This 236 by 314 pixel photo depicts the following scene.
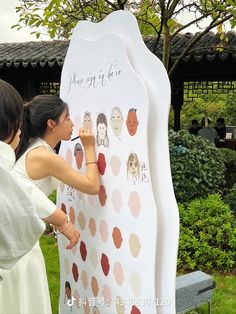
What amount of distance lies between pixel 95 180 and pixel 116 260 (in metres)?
0.35

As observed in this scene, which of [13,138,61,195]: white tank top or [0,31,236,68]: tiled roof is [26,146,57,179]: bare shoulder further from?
[0,31,236,68]: tiled roof

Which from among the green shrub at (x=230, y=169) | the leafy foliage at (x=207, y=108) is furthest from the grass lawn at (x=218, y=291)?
the leafy foliage at (x=207, y=108)

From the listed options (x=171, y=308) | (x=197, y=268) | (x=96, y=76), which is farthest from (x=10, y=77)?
(x=171, y=308)

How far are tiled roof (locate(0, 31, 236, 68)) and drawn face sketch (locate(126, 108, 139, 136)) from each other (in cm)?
435

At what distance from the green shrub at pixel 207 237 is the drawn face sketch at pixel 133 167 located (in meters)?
2.31

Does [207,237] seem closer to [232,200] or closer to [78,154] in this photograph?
[232,200]

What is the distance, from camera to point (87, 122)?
2.11 metres

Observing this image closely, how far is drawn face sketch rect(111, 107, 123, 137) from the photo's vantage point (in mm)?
1821

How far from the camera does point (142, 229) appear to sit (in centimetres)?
170

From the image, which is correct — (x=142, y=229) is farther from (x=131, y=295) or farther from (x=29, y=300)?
(x=29, y=300)

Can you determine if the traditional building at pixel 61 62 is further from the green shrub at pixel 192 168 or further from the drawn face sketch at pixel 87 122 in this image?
Result: the drawn face sketch at pixel 87 122

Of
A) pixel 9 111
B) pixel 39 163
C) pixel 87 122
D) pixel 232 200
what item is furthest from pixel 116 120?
pixel 232 200

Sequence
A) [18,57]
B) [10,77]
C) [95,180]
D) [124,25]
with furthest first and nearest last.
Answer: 1. [10,77]
2. [18,57]
3. [95,180]
4. [124,25]

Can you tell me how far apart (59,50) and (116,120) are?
663 cm
